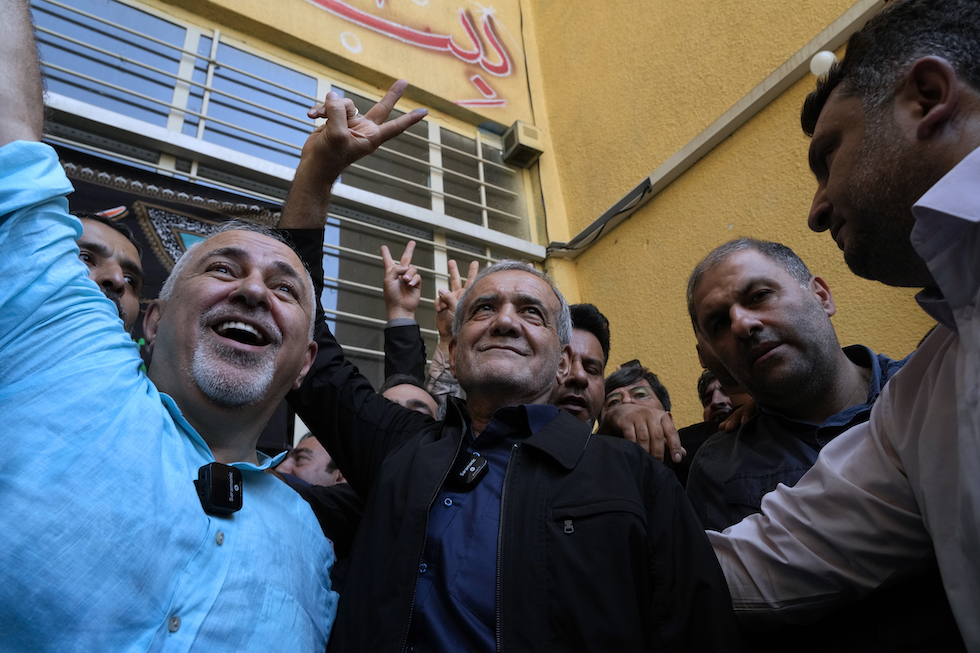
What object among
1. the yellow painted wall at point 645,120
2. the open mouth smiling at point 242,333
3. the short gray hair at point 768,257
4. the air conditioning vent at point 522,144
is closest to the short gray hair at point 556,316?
the short gray hair at point 768,257

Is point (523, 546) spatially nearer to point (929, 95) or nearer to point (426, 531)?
point (426, 531)

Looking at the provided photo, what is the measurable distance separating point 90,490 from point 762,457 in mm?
1604

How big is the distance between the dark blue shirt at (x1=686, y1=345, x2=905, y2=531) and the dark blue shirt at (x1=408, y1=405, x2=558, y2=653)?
0.57 metres

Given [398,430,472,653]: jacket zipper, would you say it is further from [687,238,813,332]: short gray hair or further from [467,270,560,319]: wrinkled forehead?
[687,238,813,332]: short gray hair

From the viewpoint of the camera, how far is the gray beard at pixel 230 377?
54.4 inches

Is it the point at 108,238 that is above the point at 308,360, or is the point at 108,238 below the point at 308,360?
above

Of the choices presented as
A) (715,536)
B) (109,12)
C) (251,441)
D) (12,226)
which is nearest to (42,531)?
(12,226)

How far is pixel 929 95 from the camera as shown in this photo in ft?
3.51

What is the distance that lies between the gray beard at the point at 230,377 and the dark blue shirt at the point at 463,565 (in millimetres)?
511

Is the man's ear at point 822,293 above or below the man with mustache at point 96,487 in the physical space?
above

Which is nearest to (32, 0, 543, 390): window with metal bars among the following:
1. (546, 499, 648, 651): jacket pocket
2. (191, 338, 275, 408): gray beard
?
(191, 338, 275, 408): gray beard

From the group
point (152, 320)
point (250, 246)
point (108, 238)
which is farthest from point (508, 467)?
point (108, 238)

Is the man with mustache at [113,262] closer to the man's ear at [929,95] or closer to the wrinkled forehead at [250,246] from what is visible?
the wrinkled forehead at [250,246]

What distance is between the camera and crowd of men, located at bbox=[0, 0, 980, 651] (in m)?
0.95
